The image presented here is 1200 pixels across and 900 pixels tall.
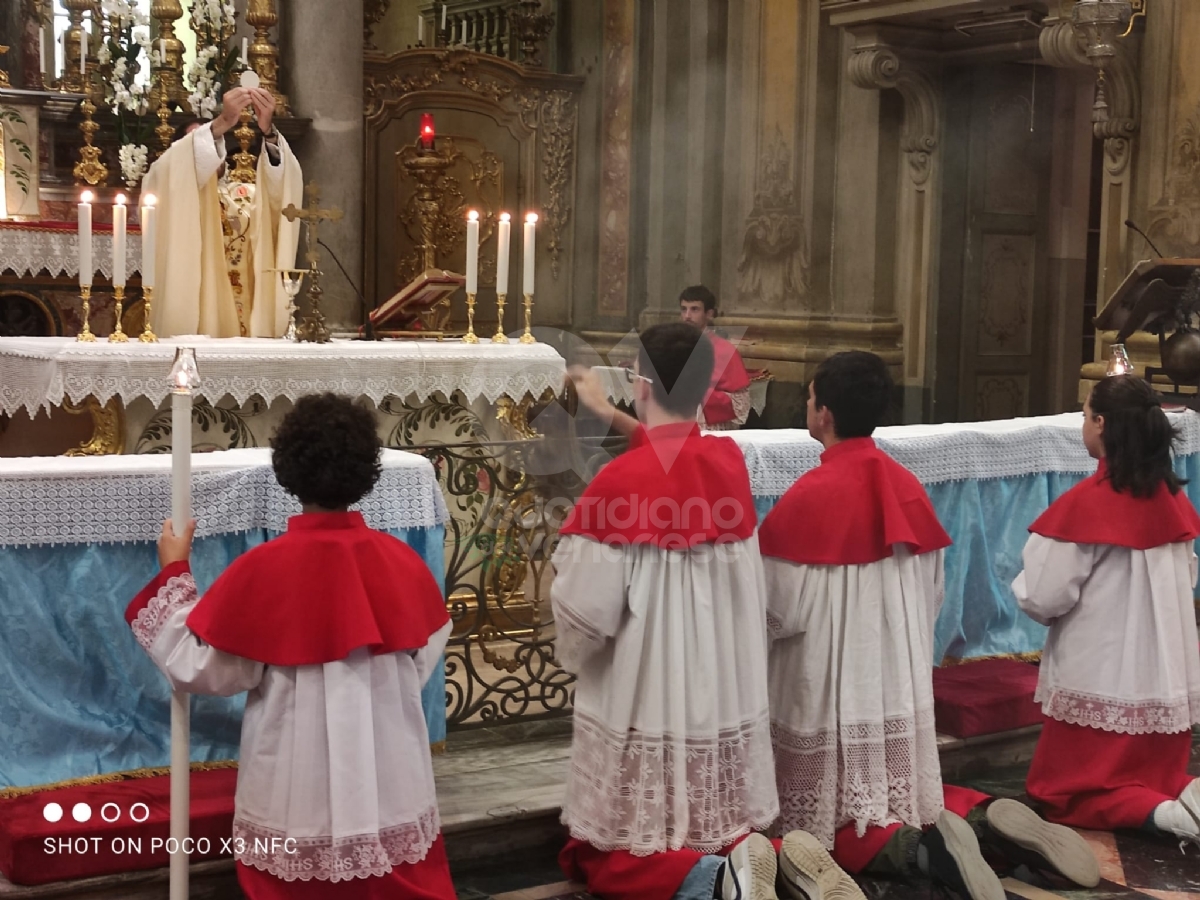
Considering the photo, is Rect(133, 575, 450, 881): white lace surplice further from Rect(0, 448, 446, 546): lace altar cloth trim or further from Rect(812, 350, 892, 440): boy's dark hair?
Rect(812, 350, 892, 440): boy's dark hair

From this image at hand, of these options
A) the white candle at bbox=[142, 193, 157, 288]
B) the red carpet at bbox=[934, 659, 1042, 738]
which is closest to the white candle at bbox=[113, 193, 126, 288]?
the white candle at bbox=[142, 193, 157, 288]

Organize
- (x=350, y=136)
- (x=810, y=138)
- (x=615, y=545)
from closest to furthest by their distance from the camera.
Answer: (x=615, y=545) < (x=350, y=136) < (x=810, y=138)

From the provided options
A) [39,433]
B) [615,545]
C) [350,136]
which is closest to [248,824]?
[615,545]

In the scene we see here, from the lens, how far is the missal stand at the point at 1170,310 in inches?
255

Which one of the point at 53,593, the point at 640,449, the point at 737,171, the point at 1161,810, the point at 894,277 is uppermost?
the point at 737,171

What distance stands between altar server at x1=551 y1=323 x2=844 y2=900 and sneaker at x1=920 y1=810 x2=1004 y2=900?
0.29 m

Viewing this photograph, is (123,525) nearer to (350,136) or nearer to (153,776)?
(153,776)

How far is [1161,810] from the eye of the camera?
401 centimetres

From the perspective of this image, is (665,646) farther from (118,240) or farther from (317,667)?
(118,240)

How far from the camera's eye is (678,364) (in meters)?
3.43

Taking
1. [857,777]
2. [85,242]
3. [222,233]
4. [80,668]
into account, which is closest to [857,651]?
[857,777]

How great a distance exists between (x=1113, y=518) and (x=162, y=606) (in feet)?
8.19

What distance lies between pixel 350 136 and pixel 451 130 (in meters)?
2.22

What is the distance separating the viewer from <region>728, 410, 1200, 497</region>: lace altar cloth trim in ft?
14.5
